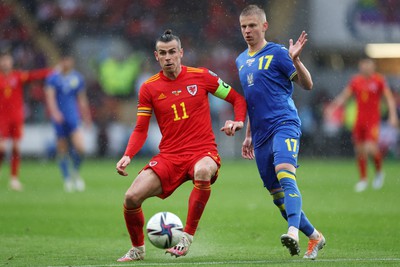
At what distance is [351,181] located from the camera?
18484 mm

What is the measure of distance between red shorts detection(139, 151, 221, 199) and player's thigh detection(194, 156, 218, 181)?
78mm

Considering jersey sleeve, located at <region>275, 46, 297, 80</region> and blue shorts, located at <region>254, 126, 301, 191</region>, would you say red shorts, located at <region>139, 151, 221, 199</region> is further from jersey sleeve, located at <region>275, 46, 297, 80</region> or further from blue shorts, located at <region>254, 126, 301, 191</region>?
jersey sleeve, located at <region>275, 46, 297, 80</region>

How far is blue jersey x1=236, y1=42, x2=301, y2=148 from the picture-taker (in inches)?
317

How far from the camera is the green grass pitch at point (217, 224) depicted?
8.08 meters

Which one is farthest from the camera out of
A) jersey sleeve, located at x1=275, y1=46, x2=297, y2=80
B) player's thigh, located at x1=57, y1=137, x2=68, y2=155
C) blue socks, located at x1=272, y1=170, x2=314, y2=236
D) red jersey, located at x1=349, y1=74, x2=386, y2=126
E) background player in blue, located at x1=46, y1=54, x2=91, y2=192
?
red jersey, located at x1=349, y1=74, x2=386, y2=126

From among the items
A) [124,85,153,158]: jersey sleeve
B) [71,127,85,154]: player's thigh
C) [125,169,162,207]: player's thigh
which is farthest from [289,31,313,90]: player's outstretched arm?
[71,127,85,154]: player's thigh

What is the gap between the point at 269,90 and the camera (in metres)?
8.08

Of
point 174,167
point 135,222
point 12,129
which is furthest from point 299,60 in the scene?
point 12,129

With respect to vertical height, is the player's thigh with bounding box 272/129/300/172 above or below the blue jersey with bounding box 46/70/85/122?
above

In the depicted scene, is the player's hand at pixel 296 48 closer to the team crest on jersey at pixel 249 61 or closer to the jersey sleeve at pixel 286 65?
the jersey sleeve at pixel 286 65

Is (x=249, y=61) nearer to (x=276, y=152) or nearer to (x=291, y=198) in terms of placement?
(x=276, y=152)

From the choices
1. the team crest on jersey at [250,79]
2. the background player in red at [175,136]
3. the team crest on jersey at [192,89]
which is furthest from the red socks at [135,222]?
the team crest on jersey at [250,79]

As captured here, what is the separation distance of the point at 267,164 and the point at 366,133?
387 inches

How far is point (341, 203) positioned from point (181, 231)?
6505 millimetres
